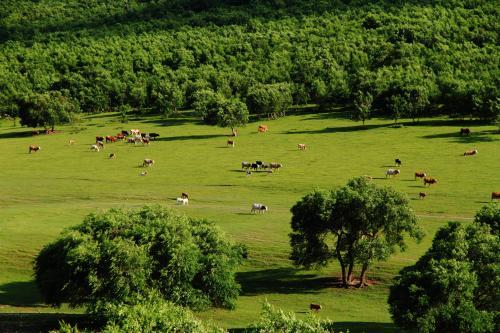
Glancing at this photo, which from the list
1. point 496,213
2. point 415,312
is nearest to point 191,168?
point 496,213

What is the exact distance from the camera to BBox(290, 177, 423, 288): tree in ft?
190

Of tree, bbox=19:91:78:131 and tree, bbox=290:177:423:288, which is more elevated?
tree, bbox=19:91:78:131

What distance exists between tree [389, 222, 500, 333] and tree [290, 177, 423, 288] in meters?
12.1

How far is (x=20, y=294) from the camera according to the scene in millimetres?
55812

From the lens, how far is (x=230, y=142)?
380 ft

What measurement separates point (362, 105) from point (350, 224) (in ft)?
246

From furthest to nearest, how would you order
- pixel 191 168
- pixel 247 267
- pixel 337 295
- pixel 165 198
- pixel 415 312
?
pixel 191 168 < pixel 165 198 < pixel 247 267 < pixel 337 295 < pixel 415 312

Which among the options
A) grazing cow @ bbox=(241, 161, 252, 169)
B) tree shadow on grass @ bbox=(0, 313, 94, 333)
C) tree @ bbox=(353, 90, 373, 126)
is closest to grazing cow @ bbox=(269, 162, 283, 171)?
grazing cow @ bbox=(241, 161, 252, 169)

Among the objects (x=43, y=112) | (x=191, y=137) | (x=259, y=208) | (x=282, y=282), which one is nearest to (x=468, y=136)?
(x=191, y=137)

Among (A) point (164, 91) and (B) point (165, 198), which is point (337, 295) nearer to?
(B) point (165, 198)

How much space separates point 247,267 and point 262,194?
22.4 meters

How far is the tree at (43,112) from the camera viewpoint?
136875 millimetres

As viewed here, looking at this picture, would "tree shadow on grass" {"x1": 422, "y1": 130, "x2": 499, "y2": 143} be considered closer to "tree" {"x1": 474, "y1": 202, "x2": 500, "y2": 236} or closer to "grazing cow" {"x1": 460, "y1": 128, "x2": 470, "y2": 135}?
"grazing cow" {"x1": 460, "y1": 128, "x2": 470, "y2": 135}

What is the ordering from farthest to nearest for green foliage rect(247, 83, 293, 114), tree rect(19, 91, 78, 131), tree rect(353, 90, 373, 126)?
1. green foliage rect(247, 83, 293, 114)
2. tree rect(19, 91, 78, 131)
3. tree rect(353, 90, 373, 126)
